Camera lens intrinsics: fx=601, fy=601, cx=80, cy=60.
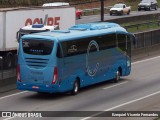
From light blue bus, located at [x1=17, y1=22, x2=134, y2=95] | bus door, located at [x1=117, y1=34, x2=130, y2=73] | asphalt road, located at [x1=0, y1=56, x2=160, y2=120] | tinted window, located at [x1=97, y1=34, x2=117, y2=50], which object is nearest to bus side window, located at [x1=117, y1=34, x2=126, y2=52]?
bus door, located at [x1=117, y1=34, x2=130, y2=73]

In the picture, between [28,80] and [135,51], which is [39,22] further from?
[28,80]

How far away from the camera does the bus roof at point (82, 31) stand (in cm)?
2475

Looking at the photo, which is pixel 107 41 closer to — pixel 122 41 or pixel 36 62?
pixel 122 41

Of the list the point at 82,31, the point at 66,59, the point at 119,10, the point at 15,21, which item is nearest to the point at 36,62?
the point at 66,59

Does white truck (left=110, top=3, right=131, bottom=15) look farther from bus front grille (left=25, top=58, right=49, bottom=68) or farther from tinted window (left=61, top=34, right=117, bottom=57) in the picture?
bus front grille (left=25, top=58, right=49, bottom=68)

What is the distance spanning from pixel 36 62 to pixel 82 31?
3270 millimetres

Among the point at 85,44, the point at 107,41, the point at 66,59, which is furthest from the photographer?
the point at 107,41

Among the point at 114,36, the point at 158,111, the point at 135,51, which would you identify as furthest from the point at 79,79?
the point at 135,51

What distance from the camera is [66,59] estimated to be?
24.5m

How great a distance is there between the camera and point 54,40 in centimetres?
2408

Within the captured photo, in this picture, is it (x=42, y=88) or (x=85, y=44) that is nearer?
(x=42, y=88)

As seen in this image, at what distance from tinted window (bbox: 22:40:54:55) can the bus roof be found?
13.8 inches

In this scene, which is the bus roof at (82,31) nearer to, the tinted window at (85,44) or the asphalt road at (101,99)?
the tinted window at (85,44)

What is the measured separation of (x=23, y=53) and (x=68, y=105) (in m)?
3.23
